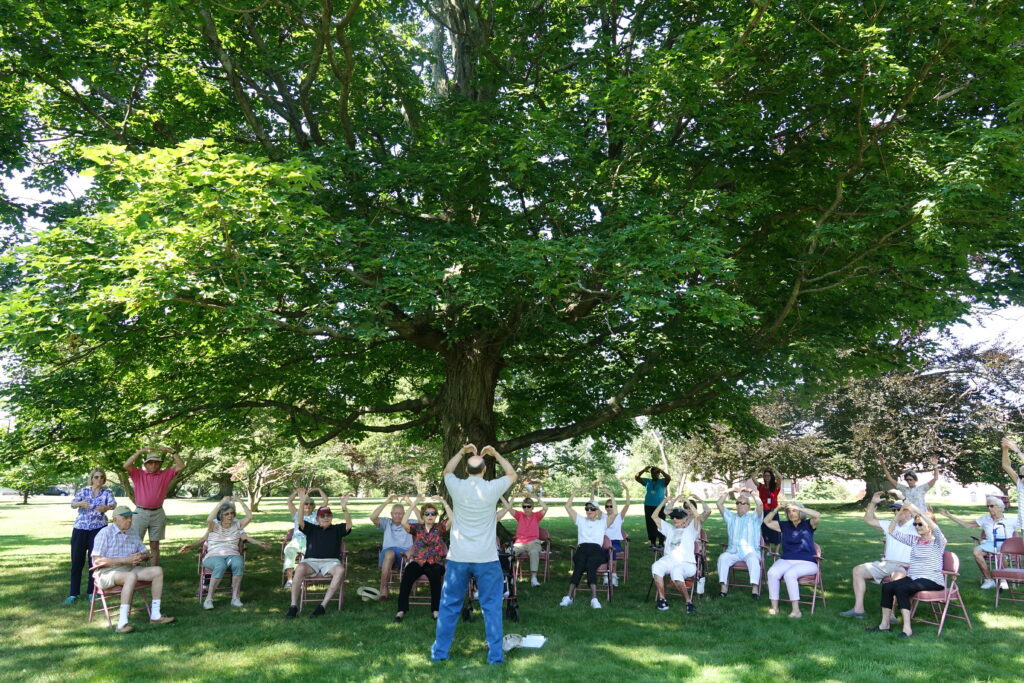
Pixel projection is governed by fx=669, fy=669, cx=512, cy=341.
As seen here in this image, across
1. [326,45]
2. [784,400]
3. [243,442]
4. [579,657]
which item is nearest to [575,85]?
[326,45]

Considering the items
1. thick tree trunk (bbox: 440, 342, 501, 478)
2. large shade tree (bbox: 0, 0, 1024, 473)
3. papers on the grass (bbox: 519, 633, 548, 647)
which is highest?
large shade tree (bbox: 0, 0, 1024, 473)

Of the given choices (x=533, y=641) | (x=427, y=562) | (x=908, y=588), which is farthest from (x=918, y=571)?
(x=427, y=562)

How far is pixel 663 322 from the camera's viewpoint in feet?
39.1

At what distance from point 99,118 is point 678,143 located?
346 inches

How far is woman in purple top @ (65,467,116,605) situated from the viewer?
28.5ft

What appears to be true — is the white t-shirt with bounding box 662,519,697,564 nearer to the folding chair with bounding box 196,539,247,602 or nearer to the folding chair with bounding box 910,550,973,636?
the folding chair with bounding box 910,550,973,636

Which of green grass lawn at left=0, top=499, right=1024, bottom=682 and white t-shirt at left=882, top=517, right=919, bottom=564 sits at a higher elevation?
white t-shirt at left=882, top=517, right=919, bottom=564

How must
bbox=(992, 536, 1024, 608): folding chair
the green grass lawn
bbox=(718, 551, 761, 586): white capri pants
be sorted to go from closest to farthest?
1. the green grass lawn
2. bbox=(992, 536, 1024, 608): folding chair
3. bbox=(718, 551, 761, 586): white capri pants

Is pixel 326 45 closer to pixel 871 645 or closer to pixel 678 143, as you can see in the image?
pixel 678 143

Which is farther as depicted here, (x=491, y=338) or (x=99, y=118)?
(x=491, y=338)

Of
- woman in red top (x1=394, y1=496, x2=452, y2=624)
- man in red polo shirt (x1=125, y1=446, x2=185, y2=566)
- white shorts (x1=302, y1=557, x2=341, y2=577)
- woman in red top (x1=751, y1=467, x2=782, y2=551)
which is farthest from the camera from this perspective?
woman in red top (x1=751, y1=467, x2=782, y2=551)

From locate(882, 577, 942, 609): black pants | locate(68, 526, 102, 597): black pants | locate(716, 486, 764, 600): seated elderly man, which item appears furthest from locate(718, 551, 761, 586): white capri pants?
locate(68, 526, 102, 597): black pants

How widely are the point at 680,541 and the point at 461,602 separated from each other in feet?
11.9

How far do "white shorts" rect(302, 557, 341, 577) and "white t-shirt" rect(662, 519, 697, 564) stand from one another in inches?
164
